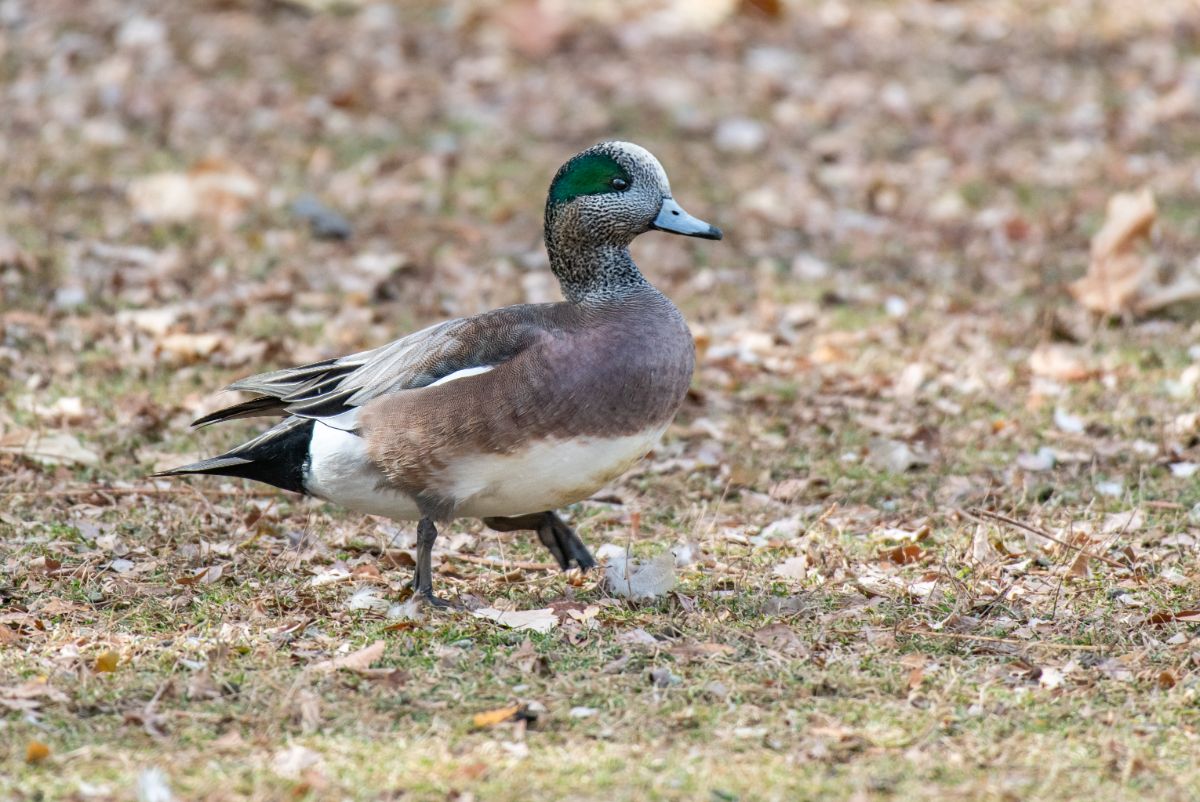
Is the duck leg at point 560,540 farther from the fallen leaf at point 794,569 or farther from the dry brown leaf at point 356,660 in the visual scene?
the dry brown leaf at point 356,660

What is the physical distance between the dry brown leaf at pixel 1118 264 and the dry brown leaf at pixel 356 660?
13.6 ft

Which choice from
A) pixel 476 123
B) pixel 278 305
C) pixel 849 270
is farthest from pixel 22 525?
pixel 476 123

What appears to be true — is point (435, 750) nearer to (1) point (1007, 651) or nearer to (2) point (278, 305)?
(1) point (1007, 651)

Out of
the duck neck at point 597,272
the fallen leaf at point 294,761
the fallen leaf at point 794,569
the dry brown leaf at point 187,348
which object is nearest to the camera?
the fallen leaf at point 294,761

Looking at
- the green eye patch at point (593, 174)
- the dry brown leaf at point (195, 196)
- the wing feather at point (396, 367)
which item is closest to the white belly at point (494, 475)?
the wing feather at point (396, 367)

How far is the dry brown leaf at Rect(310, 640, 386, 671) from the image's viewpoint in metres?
3.58

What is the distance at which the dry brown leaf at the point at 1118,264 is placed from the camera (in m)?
6.66

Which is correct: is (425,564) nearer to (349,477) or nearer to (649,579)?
(349,477)

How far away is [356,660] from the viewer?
11.8ft

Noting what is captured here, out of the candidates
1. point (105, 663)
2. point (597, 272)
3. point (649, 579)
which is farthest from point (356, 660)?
point (597, 272)

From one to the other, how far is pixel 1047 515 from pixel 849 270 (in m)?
2.97

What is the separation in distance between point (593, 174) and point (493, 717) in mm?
1574

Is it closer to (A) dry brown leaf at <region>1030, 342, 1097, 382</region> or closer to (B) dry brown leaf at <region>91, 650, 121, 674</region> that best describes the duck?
(B) dry brown leaf at <region>91, 650, 121, 674</region>

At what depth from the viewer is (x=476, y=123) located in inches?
367
